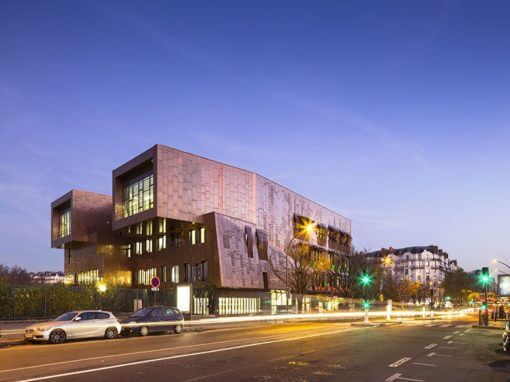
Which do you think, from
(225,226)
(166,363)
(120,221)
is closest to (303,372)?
(166,363)

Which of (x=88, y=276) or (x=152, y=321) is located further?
(x=88, y=276)

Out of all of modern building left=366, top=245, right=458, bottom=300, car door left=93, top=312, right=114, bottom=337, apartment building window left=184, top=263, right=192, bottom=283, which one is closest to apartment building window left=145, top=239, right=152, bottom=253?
apartment building window left=184, top=263, right=192, bottom=283

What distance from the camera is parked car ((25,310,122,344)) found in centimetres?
2344

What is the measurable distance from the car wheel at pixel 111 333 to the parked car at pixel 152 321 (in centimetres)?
130

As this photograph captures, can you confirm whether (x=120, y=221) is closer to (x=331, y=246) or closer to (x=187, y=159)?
(x=187, y=159)

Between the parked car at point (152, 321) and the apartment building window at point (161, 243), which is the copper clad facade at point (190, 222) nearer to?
the apartment building window at point (161, 243)

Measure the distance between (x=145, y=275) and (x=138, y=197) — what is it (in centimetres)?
1460

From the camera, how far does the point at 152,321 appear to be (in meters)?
29.4

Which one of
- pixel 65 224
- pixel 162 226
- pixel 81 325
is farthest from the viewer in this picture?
pixel 65 224

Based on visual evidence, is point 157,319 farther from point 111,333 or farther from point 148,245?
point 148,245

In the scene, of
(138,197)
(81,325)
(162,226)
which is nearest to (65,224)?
(162,226)

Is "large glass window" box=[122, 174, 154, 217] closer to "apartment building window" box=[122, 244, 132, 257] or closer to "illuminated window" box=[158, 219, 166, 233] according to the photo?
"illuminated window" box=[158, 219, 166, 233]

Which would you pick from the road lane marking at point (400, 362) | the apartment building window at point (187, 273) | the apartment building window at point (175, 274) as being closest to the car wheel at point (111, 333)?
the road lane marking at point (400, 362)

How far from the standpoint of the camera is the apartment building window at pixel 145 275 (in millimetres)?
75863
